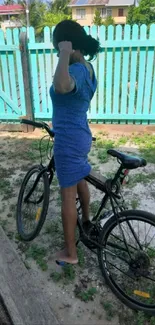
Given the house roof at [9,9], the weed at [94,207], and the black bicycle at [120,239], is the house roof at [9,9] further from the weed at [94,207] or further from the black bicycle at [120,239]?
the black bicycle at [120,239]

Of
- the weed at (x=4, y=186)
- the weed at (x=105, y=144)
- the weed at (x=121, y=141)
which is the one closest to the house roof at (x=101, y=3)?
the weed at (x=121, y=141)

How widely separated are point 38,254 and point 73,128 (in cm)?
119

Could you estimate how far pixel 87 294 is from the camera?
220cm

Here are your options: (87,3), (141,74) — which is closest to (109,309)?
(141,74)

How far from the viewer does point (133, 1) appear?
45.9m

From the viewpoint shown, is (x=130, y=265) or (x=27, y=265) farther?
(x=27, y=265)

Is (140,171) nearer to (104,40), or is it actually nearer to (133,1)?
(104,40)

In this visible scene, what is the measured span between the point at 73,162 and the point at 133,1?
50702 millimetres

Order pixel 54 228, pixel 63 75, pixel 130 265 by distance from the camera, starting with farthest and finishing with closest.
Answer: pixel 54 228 < pixel 130 265 < pixel 63 75

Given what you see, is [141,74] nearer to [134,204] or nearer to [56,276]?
[134,204]

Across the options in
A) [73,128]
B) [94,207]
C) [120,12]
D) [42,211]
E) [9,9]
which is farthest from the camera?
[9,9]

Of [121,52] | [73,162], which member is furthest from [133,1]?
[73,162]

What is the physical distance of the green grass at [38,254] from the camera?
8.05 feet

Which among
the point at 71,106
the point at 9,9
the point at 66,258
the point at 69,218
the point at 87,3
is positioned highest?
the point at 87,3
